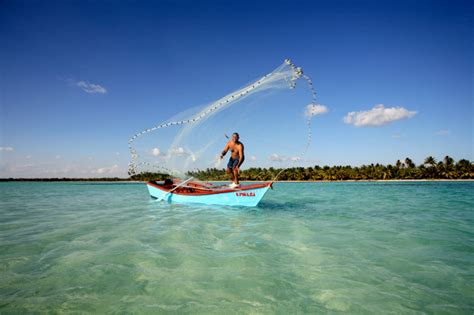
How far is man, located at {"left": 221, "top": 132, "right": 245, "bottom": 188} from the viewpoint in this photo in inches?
516

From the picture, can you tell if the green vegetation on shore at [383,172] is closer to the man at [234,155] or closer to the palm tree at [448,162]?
the palm tree at [448,162]

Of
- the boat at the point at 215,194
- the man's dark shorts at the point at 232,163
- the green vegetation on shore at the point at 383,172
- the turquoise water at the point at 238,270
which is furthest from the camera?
the green vegetation on shore at the point at 383,172

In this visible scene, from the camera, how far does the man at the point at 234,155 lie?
516 inches

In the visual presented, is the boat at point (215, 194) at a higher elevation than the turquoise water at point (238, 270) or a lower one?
higher

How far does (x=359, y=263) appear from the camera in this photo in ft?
17.7

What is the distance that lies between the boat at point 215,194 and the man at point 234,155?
0.69 metres

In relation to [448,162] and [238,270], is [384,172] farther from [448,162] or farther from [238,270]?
[238,270]

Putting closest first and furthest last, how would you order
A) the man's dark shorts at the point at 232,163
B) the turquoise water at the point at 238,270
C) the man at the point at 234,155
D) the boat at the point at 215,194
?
1. the turquoise water at the point at 238,270
2. the man at the point at 234,155
3. the man's dark shorts at the point at 232,163
4. the boat at the point at 215,194

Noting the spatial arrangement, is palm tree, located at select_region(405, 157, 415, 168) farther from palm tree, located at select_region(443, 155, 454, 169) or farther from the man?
the man

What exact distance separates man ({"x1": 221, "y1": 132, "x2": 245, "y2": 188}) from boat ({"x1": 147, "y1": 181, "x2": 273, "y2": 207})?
69 cm

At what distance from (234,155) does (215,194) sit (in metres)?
2.41

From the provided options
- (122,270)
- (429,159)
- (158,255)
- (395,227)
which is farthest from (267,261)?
(429,159)

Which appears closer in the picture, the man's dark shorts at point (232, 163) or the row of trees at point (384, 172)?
the man's dark shorts at point (232, 163)

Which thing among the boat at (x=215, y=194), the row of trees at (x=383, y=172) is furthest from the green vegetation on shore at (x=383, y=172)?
the boat at (x=215, y=194)
